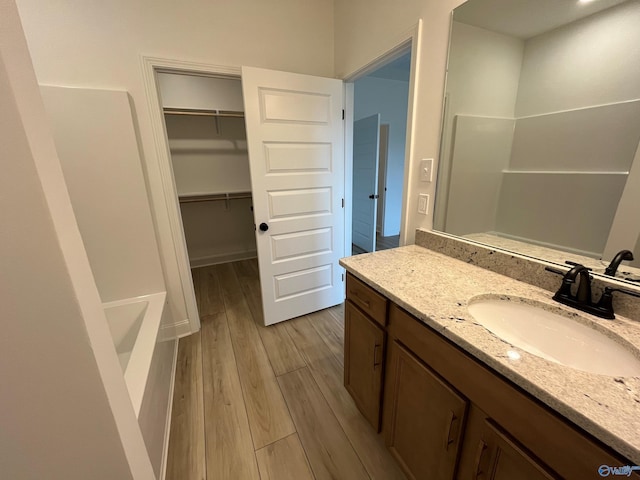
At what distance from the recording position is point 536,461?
0.60 metres

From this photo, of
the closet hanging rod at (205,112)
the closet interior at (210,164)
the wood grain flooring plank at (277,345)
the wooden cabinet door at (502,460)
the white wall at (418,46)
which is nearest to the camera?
the wooden cabinet door at (502,460)

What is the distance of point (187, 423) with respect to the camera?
143 centimetres

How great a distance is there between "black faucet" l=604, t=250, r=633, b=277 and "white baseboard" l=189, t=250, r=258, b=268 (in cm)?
374

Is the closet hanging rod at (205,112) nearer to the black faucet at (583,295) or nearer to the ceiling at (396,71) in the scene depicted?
the ceiling at (396,71)

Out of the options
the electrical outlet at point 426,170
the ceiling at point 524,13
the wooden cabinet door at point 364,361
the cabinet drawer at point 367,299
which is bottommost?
the wooden cabinet door at point 364,361

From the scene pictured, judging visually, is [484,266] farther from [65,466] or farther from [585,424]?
[65,466]

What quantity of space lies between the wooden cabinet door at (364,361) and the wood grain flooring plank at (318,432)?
0.64ft

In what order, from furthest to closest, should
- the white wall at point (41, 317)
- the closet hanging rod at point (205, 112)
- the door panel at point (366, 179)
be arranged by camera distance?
1. the door panel at point (366, 179)
2. the closet hanging rod at point (205, 112)
3. the white wall at point (41, 317)

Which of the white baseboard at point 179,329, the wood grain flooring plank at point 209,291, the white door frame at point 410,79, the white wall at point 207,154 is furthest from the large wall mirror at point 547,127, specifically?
the white wall at point 207,154

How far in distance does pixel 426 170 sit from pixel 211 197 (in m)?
2.94

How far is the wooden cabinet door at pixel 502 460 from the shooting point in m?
0.60

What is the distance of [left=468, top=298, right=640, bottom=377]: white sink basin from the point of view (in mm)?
727

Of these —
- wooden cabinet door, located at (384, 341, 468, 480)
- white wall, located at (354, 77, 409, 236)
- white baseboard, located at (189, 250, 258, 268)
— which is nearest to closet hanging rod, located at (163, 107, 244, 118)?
white baseboard, located at (189, 250, 258, 268)

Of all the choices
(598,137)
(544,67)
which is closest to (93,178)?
(544,67)
